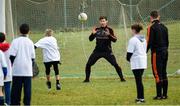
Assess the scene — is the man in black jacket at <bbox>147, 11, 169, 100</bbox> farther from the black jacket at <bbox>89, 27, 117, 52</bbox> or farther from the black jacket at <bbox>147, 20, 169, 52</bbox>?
the black jacket at <bbox>89, 27, 117, 52</bbox>

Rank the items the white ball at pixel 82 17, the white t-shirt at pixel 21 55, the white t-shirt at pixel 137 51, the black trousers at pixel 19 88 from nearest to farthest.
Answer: the white t-shirt at pixel 21 55 < the black trousers at pixel 19 88 < the white t-shirt at pixel 137 51 < the white ball at pixel 82 17

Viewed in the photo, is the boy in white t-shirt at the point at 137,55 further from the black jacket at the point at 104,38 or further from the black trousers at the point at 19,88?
the black jacket at the point at 104,38

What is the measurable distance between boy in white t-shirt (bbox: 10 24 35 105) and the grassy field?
5.05ft

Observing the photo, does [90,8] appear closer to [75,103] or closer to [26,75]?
[75,103]

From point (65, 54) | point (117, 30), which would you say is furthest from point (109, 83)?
point (65, 54)

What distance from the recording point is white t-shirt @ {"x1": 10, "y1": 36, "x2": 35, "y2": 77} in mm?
11820

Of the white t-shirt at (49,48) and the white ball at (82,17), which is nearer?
the white t-shirt at (49,48)

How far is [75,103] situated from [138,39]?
2034 mm

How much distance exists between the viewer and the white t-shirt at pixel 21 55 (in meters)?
11.8

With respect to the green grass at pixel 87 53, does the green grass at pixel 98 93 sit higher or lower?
lower

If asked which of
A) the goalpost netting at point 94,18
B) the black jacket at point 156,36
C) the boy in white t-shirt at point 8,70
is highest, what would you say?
the goalpost netting at point 94,18

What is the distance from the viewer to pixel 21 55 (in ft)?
38.9

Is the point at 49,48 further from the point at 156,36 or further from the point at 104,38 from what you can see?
the point at 156,36

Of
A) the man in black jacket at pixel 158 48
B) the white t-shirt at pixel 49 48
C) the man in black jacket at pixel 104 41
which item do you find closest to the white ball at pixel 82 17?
the man in black jacket at pixel 104 41
